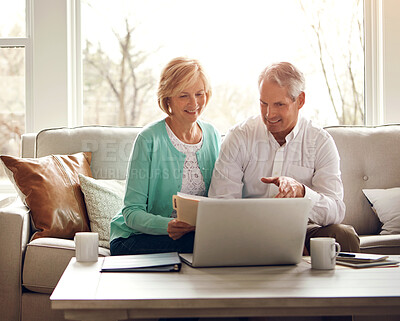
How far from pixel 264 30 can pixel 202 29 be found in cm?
41

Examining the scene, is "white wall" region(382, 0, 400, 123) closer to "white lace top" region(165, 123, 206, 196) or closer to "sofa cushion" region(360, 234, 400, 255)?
"sofa cushion" region(360, 234, 400, 255)

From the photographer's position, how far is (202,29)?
12.4 feet

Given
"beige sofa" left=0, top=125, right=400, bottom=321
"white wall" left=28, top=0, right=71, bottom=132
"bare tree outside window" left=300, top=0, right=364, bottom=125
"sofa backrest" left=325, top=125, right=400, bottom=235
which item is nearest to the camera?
"beige sofa" left=0, top=125, right=400, bottom=321

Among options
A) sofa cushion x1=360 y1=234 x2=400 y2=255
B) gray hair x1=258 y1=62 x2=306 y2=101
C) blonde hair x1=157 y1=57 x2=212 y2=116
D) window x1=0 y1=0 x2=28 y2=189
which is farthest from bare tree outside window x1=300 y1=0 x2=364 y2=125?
window x1=0 y1=0 x2=28 y2=189

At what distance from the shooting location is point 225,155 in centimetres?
246

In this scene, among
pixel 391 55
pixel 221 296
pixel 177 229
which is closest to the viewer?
pixel 221 296

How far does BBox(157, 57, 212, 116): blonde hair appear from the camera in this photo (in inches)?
96.3

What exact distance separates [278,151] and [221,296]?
1181mm

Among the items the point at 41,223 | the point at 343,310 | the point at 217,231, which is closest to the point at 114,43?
the point at 41,223

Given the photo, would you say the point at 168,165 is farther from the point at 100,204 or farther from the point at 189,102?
the point at 100,204

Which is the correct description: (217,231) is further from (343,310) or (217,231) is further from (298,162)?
(298,162)

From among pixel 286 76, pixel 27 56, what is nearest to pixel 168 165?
pixel 286 76

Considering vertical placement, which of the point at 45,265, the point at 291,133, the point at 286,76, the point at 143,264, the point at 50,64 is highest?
the point at 50,64

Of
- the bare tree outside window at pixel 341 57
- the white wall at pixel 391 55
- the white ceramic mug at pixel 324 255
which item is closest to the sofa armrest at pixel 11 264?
the white ceramic mug at pixel 324 255
